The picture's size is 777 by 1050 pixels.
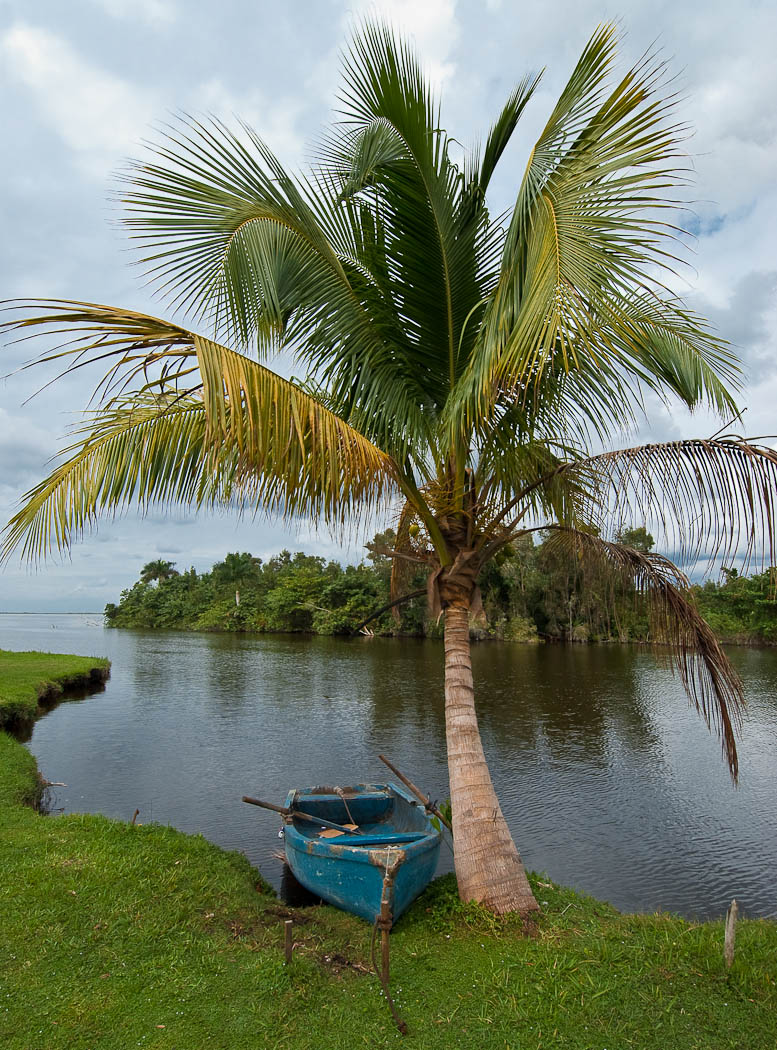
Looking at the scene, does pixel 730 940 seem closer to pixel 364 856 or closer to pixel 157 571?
pixel 364 856

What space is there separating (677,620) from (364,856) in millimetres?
3559

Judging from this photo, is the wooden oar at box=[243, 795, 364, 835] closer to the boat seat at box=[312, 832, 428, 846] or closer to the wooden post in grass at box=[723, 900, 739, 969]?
the boat seat at box=[312, 832, 428, 846]

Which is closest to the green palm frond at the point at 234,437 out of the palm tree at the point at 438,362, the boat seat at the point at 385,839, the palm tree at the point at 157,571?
the palm tree at the point at 438,362

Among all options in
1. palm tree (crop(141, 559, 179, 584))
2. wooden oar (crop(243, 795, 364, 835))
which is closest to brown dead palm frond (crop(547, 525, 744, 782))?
wooden oar (crop(243, 795, 364, 835))

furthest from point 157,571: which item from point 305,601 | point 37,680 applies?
point 37,680

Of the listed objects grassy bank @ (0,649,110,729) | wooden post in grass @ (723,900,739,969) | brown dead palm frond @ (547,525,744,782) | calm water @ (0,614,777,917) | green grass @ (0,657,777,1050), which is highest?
brown dead palm frond @ (547,525,744,782)

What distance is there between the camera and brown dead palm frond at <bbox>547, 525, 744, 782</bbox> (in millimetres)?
5691

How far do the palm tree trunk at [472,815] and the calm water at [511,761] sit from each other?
3405mm

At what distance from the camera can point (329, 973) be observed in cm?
473

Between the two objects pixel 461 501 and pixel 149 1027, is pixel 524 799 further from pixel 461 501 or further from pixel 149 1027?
pixel 149 1027

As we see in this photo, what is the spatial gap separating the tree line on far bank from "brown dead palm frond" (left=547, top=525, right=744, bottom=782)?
156mm

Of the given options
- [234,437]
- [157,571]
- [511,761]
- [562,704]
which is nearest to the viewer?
[234,437]

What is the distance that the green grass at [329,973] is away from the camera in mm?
3965

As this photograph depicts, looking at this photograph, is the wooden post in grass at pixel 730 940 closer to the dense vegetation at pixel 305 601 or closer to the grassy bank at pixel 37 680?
the dense vegetation at pixel 305 601
